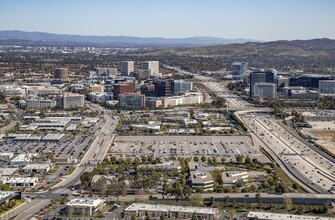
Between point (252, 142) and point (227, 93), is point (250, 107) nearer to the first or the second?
point (227, 93)

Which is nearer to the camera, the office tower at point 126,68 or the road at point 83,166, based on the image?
the road at point 83,166

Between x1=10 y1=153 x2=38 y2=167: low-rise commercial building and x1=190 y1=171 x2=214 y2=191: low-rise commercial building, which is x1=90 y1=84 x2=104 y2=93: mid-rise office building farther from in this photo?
x1=190 y1=171 x2=214 y2=191: low-rise commercial building

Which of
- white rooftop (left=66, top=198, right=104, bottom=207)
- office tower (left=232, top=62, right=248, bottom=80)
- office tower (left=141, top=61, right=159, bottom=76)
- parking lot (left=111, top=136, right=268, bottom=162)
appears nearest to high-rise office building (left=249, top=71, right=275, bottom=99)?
office tower (left=232, top=62, right=248, bottom=80)

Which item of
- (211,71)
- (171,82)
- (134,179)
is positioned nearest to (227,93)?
(171,82)

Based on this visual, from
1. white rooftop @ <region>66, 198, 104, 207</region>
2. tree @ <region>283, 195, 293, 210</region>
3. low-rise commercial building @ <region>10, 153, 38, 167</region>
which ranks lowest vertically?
low-rise commercial building @ <region>10, 153, 38, 167</region>

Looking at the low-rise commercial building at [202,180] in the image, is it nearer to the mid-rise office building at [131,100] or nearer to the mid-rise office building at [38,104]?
the mid-rise office building at [131,100]

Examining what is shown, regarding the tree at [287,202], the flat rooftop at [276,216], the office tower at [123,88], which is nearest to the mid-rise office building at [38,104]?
the office tower at [123,88]

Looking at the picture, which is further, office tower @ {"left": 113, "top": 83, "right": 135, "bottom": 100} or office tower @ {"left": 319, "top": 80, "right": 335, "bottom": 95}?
office tower @ {"left": 319, "top": 80, "right": 335, "bottom": 95}
